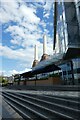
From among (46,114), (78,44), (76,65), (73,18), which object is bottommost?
(46,114)

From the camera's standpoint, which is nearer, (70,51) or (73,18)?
(70,51)

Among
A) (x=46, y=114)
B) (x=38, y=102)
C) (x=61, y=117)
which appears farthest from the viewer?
(x=38, y=102)

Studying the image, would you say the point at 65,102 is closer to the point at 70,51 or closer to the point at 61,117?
the point at 61,117

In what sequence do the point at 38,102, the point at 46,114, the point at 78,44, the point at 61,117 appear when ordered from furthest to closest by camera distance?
the point at 78,44
the point at 38,102
the point at 46,114
the point at 61,117

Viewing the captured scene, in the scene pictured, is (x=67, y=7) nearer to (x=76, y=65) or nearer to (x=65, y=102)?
(x=76, y=65)

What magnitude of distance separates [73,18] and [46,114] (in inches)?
1094

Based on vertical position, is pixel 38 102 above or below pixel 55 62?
below

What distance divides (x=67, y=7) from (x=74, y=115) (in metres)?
31.9

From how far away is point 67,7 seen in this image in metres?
37.0

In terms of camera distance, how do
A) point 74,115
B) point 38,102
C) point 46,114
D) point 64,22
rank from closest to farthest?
point 74,115 < point 46,114 < point 38,102 < point 64,22

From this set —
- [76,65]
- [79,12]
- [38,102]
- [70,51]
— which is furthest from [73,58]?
[38,102]

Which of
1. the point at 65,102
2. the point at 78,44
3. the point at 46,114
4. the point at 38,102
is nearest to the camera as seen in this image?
the point at 65,102

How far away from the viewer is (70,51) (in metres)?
31.8

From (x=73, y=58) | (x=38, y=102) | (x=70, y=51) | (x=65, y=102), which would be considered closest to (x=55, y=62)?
(x=73, y=58)
